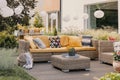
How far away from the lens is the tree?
22.0 feet

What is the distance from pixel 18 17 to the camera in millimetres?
6930

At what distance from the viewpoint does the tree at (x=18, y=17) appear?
6.72 metres

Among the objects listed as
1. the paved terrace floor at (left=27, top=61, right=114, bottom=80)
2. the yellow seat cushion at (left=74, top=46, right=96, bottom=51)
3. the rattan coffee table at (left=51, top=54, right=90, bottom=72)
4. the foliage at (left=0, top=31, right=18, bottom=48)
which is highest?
the foliage at (left=0, top=31, right=18, bottom=48)

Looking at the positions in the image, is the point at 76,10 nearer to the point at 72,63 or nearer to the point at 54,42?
the point at 54,42

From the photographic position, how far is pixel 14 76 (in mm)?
6316

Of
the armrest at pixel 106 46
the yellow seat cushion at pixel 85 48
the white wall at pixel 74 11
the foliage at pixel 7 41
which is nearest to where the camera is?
the armrest at pixel 106 46

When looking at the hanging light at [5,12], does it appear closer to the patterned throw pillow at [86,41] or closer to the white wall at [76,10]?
the patterned throw pillow at [86,41]

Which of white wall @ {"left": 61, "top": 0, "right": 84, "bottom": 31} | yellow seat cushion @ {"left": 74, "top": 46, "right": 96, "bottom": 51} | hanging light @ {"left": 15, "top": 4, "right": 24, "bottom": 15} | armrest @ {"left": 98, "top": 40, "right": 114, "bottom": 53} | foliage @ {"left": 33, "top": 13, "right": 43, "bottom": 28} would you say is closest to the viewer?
hanging light @ {"left": 15, "top": 4, "right": 24, "bottom": 15}

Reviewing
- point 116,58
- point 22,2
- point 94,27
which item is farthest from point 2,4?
point 94,27

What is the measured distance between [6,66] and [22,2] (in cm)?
184

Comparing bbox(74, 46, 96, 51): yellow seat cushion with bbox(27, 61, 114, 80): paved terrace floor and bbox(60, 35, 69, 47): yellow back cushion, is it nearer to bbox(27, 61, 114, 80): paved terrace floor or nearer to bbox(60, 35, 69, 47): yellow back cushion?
bbox(60, 35, 69, 47): yellow back cushion

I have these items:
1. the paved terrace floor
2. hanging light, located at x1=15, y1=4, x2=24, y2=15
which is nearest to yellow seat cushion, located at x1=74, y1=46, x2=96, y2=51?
the paved terrace floor

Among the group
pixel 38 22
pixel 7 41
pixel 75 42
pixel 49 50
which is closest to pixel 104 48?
pixel 75 42

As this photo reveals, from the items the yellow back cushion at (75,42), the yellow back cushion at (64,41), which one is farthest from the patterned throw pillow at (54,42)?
the yellow back cushion at (75,42)
